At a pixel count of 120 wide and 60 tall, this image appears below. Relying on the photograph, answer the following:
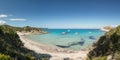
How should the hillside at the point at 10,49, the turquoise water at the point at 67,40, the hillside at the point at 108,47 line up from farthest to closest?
the turquoise water at the point at 67,40 → the hillside at the point at 108,47 → the hillside at the point at 10,49

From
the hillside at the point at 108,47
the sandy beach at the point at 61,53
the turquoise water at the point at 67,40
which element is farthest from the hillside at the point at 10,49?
the turquoise water at the point at 67,40

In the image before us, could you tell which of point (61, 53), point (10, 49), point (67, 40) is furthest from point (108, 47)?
point (67, 40)

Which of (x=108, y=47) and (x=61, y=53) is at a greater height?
(x=108, y=47)

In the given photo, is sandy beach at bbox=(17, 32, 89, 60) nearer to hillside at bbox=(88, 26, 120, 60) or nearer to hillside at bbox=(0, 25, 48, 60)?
hillside at bbox=(0, 25, 48, 60)

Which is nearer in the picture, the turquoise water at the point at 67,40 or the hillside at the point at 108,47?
the hillside at the point at 108,47

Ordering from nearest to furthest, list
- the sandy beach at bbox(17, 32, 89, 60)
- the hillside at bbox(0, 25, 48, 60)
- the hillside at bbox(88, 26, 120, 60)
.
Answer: the hillside at bbox(0, 25, 48, 60), the hillside at bbox(88, 26, 120, 60), the sandy beach at bbox(17, 32, 89, 60)

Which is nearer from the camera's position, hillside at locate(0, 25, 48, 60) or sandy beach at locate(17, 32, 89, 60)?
hillside at locate(0, 25, 48, 60)

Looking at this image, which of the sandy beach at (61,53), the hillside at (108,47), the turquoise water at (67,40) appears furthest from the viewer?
the turquoise water at (67,40)

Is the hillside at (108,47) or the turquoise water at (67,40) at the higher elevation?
the hillside at (108,47)

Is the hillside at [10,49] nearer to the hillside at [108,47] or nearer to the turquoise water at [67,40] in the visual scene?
the hillside at [108,47]

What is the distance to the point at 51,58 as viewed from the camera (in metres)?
33.8

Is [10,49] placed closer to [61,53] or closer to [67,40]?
A: [61,53]

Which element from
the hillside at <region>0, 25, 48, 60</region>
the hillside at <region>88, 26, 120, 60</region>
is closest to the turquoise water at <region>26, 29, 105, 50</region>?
the hillside at <region>0, 25, 48, 60</region>

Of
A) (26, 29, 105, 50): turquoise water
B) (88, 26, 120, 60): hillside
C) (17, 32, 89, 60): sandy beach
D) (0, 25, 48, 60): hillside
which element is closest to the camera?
(0, 25, 48, 60): hillside
